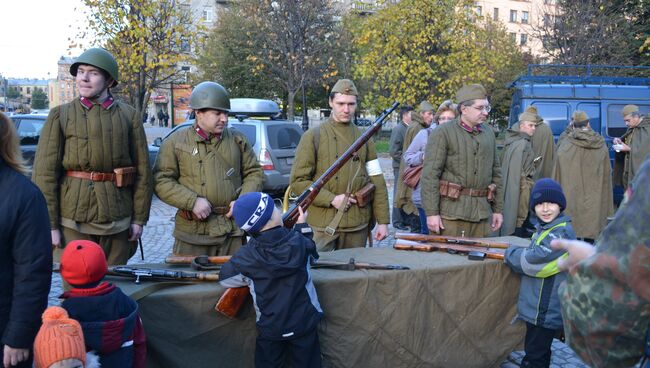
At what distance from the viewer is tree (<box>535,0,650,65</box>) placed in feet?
61.4

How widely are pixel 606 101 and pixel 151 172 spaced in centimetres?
1044

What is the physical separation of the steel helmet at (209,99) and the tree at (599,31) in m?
17.7

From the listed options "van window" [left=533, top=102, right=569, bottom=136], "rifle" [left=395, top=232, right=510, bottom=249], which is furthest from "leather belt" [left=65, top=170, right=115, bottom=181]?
"van window" [left=533, top=102, right=569, bottom=136]

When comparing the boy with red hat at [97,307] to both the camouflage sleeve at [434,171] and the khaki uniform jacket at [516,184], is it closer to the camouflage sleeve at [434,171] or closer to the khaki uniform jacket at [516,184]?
the camouflage sleeve at [434,171]

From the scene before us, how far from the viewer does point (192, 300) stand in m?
3.15

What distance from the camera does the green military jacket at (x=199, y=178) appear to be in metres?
4.07

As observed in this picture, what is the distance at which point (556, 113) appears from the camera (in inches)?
457

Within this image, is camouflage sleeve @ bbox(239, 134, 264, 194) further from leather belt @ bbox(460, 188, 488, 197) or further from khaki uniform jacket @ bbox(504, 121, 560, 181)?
khaki uniform jacket @ bbox(504, 121, 560, 181)

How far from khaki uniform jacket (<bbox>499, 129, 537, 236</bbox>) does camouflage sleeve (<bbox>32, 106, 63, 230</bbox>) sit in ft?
15.3

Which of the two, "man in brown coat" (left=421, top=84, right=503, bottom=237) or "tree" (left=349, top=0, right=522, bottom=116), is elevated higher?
"tree" (left=349, top=0, right=522, bottom=116)

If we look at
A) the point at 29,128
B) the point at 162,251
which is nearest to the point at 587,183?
the point at 162,251

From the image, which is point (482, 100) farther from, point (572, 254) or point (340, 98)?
point (572, 254)

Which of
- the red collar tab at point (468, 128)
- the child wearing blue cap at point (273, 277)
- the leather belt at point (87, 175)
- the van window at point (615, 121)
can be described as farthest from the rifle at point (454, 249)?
the van window at point (615, 121)

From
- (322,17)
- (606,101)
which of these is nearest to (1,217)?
(606,101)
